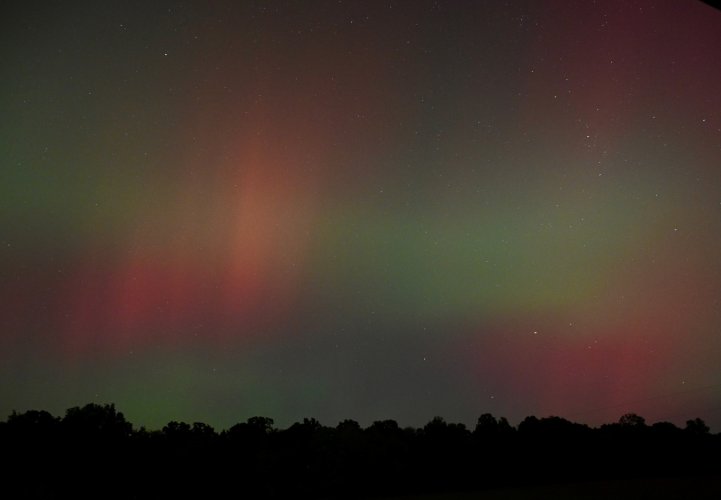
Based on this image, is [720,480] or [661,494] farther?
[720,480]

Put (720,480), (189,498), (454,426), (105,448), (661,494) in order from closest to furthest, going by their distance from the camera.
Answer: (661,494)
(720,480)
(189,498)
(105,448)
(454,426)

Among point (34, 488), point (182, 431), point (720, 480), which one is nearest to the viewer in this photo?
point (720, 480)

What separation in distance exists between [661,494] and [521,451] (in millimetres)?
21458

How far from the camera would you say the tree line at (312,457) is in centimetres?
3509

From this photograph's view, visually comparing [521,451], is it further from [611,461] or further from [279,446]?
[279,446]

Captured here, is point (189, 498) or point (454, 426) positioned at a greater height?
point (454, 426)

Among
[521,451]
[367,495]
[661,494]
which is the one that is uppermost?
[521,451]

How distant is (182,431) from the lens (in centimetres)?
4103

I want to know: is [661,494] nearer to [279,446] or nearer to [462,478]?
[462,478]

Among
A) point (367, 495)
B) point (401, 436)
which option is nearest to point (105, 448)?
point (367, 495)

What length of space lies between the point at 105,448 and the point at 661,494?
29.0 metres

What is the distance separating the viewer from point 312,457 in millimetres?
37438

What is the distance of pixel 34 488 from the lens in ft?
101

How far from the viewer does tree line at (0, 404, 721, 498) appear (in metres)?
35.1
